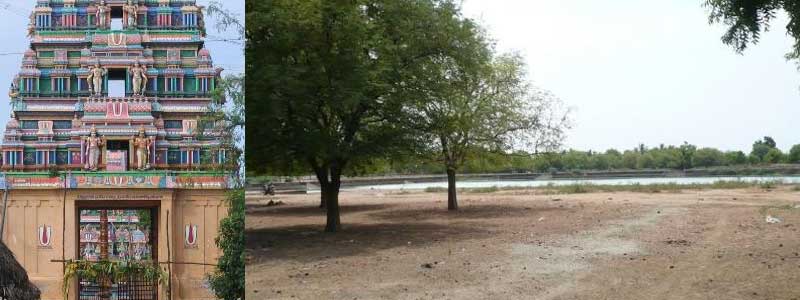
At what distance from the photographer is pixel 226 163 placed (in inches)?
144

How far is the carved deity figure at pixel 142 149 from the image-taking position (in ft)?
11.2

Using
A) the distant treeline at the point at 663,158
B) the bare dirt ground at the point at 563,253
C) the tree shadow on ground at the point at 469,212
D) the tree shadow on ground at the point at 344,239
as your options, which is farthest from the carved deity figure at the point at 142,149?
the distant treeline at the point at 663,158

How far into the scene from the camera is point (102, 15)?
346 centimetres

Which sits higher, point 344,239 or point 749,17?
point 749,17

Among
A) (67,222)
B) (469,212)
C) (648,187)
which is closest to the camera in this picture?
(67,222)

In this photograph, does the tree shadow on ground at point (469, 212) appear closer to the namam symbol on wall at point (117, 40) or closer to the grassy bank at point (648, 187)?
the grassy bank at point (648, 187)

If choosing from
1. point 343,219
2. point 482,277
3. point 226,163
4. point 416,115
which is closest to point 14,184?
point 226,163

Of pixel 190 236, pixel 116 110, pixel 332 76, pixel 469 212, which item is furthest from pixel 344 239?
pixel 116 110

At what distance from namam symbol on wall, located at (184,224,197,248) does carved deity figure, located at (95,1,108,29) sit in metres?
1.09

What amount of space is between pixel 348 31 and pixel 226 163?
1891 millimetres

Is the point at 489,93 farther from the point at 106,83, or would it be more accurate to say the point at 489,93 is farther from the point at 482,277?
the point at 106,83

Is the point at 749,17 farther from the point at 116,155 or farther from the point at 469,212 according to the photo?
the point at 116,155

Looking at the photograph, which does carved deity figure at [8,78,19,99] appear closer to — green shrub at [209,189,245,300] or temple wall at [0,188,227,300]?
temple wall at [0,188,227,300]

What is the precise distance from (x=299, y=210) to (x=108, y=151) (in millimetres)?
2022
